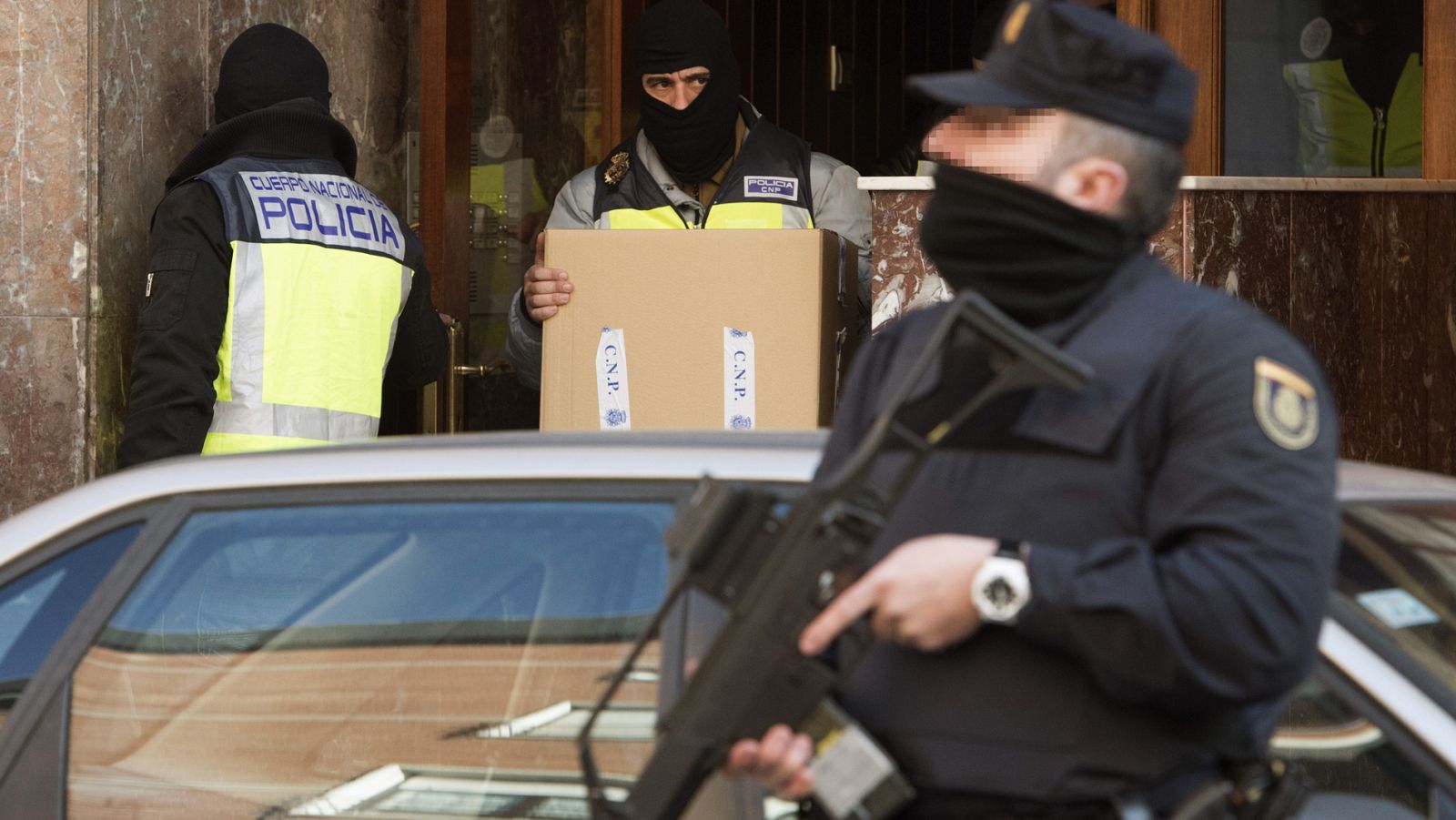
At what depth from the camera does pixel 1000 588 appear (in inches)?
57.4

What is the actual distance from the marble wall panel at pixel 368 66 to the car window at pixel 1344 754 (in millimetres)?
3863

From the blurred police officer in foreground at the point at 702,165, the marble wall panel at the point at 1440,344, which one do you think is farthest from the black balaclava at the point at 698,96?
the marble wall panel at the point at 1440,344

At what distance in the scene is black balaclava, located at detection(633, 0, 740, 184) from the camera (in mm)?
4238

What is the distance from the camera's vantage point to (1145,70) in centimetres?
156

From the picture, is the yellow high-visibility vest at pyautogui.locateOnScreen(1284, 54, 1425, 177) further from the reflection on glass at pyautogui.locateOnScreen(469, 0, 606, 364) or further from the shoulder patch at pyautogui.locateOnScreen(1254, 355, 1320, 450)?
the shoulder patch at pyautogui.locateOnScreen(1254, 355, 1320, 450)

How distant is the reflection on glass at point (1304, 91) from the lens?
5.35m

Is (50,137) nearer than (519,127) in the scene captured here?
Yes

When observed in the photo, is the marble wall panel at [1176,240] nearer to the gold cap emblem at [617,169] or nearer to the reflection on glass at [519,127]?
the gold cap emblem at [617,169]

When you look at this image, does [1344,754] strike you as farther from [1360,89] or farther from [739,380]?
[1360,89]

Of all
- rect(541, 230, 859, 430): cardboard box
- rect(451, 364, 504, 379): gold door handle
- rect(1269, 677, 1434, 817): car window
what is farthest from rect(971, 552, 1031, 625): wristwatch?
rect(451, 364, 504, 379): gold door handle

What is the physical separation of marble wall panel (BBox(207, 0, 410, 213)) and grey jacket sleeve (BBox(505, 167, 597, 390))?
1.12m

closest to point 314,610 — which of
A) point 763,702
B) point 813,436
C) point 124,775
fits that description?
point 124,775

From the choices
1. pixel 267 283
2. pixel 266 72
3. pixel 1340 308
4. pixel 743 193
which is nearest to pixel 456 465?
pixel 267 283

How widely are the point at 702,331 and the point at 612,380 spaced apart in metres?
0.22
